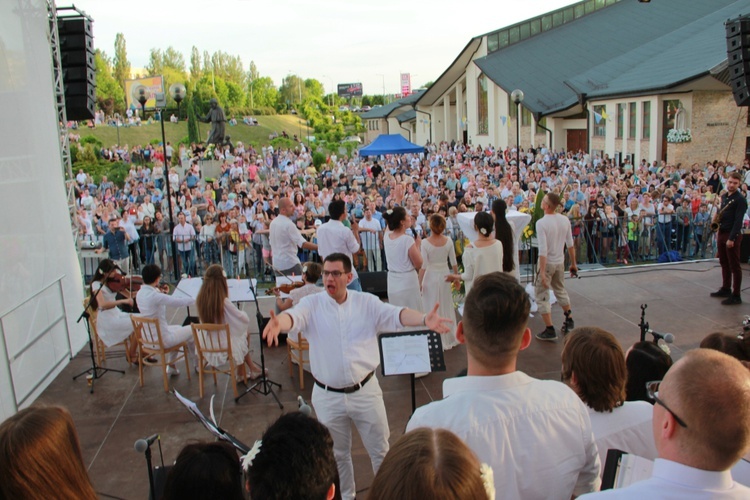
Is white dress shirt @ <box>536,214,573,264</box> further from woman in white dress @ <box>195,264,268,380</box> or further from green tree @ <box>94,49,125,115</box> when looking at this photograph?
green tree @ <box>94,49,125,115</box>

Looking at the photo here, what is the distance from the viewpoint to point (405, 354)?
439cm

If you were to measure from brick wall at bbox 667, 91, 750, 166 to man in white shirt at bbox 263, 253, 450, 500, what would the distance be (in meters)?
22.8

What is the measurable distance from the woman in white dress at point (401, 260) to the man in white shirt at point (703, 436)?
5288 mm

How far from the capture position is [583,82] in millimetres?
31750

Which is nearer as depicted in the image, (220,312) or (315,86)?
(220,312)

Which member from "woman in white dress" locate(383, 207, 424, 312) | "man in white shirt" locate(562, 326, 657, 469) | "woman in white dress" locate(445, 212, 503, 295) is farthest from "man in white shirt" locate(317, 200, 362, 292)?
"man in white shirt" locate(562, 326, 657, 469)

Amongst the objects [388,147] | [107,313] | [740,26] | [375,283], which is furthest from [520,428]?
[388,147]

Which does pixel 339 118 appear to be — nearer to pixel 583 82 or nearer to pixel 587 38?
pixel 587 38

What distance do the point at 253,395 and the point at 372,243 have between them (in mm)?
6051

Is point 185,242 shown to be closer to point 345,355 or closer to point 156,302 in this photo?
point 156,302

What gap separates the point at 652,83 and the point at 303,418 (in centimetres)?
2581

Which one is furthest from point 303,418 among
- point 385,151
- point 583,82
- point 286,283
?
point 583,82

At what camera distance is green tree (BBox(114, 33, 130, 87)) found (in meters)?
86.4

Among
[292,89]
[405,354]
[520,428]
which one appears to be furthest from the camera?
[292,89]
